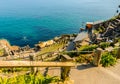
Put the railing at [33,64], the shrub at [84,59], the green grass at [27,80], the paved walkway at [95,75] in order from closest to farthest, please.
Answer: the railing at [33,64] < the green grass at [27,80] < the paved walkway at [95,75] < the shrub at [84,59]

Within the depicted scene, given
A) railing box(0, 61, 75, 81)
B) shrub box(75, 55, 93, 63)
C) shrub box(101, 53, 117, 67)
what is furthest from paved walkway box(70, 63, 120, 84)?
railing box(0, 61, 75, 81)

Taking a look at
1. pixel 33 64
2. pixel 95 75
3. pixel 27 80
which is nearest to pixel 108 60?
pixel 95 75

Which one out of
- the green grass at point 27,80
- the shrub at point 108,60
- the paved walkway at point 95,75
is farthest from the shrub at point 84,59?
the green grass at point 27,80

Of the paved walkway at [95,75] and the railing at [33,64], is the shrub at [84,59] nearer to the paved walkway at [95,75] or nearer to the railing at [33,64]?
the paved walkway at [95,75]

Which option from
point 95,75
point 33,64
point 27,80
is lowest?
point 95,75

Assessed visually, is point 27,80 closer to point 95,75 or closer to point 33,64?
point 33,64

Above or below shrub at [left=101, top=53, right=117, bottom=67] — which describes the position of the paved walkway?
below

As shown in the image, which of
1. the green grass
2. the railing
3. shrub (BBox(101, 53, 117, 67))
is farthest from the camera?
shrub (BBox(101, 53, 117, 67))

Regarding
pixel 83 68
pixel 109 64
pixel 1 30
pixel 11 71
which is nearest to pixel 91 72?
pixel 83 68

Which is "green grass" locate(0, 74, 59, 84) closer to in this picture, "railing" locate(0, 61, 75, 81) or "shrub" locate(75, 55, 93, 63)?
"railing" locate(0, 61, 75, 81)

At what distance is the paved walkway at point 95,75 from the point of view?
9.83 metres

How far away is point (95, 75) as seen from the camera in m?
10.3

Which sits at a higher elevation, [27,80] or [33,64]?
[33,64]

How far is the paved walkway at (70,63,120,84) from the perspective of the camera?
9834 mm
